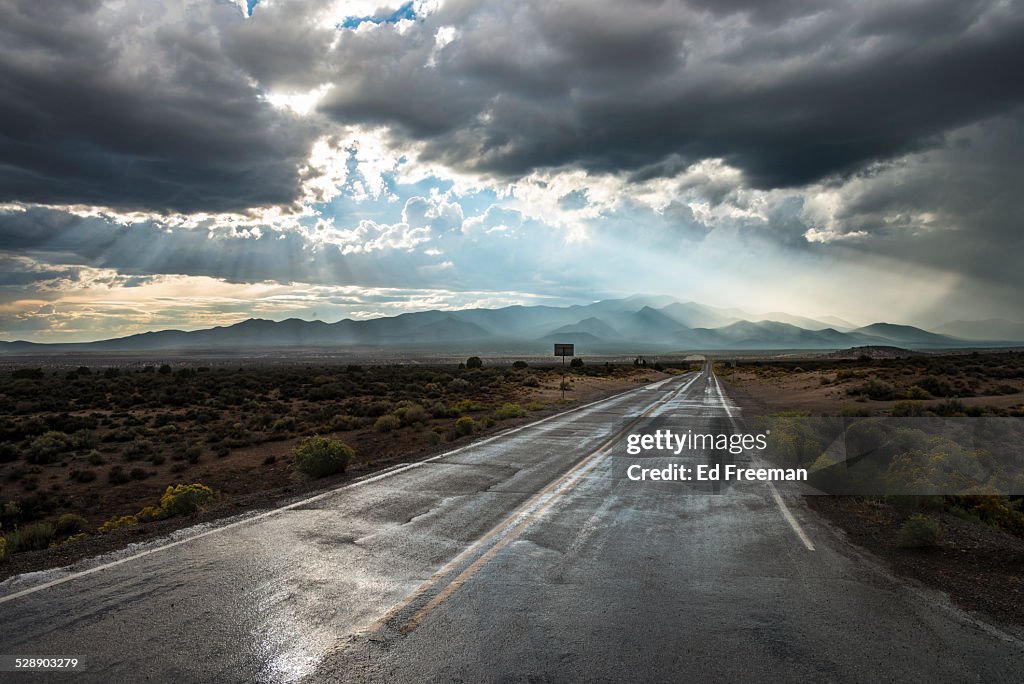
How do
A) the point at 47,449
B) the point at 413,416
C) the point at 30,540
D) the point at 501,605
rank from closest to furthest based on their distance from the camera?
the point at 501,605, the point at 30,540, the point at 47,449, the point at 413,416

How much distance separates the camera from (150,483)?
1723 centimetres

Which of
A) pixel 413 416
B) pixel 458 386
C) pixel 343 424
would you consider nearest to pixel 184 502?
pixel 343 424

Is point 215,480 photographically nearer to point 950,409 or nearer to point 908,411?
point 908,411

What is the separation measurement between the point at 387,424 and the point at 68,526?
12621 millimetres

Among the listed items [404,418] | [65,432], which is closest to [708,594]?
[404,418]

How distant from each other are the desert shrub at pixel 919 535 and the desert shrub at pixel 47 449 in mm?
24104

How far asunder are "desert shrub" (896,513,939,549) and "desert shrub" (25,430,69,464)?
2410 centimetres

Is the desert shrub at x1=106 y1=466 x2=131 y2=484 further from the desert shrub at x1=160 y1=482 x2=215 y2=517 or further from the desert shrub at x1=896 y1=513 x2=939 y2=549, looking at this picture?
the desert shrub at x1=896 y1=513 x2=939 y2=549

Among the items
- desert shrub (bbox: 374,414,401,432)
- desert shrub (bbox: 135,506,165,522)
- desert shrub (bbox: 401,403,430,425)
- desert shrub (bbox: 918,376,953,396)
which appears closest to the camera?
desert shrub (bbox: 135,506,165,522)

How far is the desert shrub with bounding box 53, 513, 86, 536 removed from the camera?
12711 mm

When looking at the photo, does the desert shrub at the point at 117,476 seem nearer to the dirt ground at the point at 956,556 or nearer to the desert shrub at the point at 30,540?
the desert shrub at the point at 30,540

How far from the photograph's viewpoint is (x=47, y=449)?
20.0 metres

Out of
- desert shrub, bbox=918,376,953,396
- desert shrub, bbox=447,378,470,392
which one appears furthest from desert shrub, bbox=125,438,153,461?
desert shrub, bbox=918,376,953,396

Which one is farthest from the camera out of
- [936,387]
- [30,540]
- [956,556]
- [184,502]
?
[936,387]
